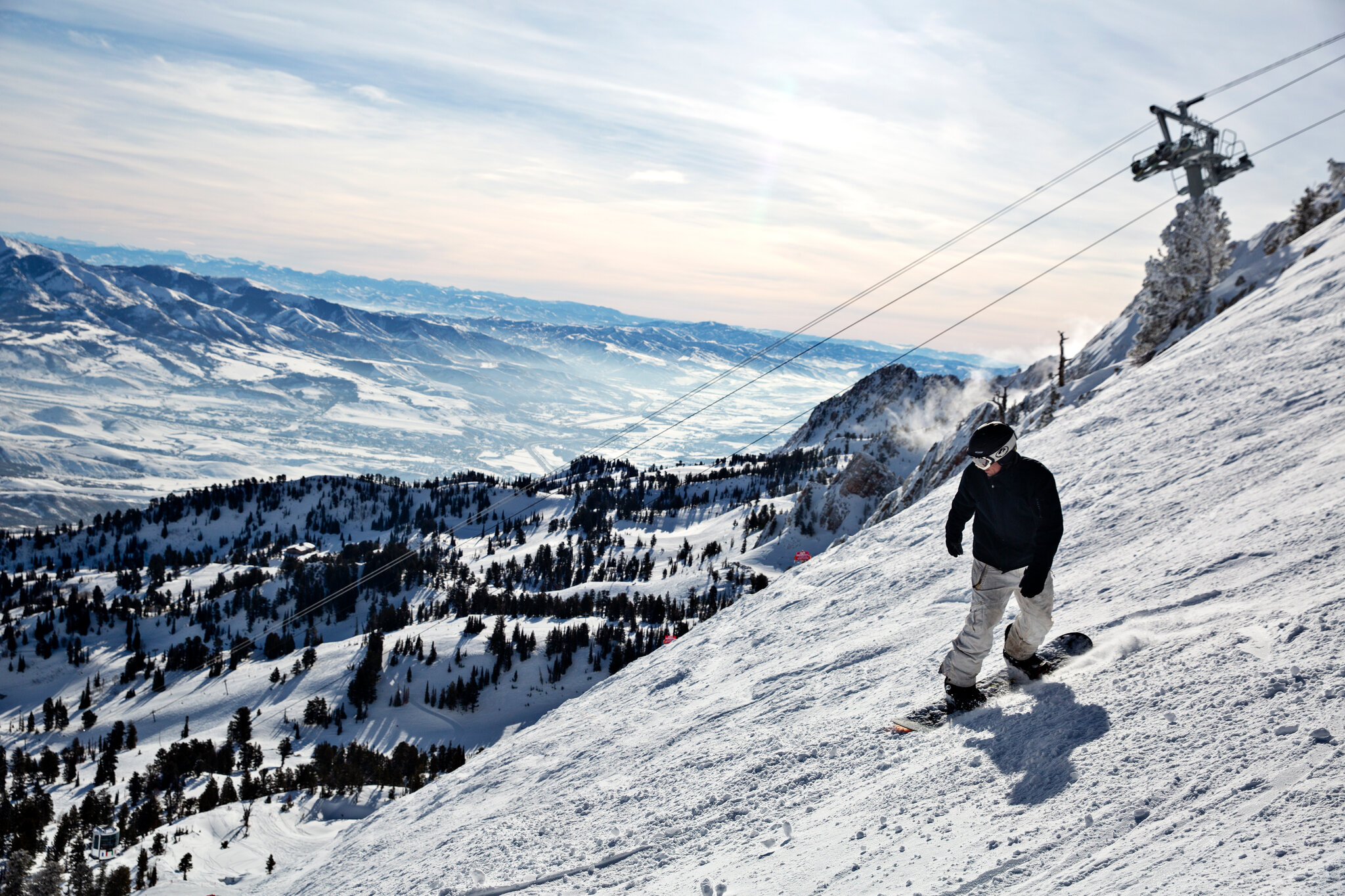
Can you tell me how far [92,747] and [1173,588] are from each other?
22433 centimetres

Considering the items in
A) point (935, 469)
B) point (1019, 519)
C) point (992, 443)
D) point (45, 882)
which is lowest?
point (45, 882)

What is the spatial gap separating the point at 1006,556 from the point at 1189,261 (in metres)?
50.3

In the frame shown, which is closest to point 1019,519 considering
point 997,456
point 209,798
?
point 997,456

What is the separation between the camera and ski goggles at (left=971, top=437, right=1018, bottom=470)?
7.92 metres

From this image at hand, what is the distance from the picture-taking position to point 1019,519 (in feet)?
25.6

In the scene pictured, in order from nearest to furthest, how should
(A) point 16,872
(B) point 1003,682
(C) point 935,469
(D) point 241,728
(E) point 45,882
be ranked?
(B) point 1003,682, (C) point 935,469, (E) point 45,882, (A) point 16,872, (D) point 241,728

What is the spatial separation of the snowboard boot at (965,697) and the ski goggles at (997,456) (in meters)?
2.55

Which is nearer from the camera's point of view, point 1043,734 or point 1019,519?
point 1043,734

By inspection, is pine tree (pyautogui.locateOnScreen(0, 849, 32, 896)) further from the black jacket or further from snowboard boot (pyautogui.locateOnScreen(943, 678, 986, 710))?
the black jacket

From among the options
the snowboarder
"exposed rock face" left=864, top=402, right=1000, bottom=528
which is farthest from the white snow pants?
"exposed rock face" left=864, top=402, right=1000, bottom=528

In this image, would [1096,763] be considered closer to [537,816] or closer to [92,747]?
[537,816]

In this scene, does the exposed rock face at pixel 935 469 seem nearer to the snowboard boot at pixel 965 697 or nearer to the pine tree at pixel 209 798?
the snowboard boot at pixel 965 697

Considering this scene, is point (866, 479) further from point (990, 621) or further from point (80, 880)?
point (990, 621)

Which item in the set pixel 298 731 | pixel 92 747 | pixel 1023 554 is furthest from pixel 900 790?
pixel 92 747
